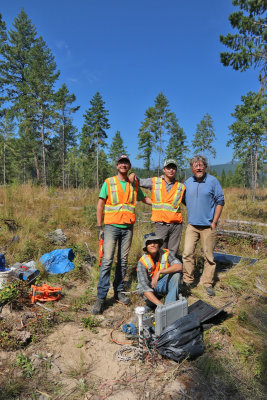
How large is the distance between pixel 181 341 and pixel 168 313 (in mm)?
292

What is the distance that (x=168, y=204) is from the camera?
3697mm

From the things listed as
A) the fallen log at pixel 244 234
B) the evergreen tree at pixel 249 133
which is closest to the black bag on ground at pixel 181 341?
the fallen log at pixel 244 234

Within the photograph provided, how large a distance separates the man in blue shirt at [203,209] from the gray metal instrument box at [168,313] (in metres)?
1.29

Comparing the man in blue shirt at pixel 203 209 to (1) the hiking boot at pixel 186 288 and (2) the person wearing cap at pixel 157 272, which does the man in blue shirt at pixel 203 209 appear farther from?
(2) the person wearing cap at pixel 157 272

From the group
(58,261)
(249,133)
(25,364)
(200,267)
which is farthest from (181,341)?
(249,133)

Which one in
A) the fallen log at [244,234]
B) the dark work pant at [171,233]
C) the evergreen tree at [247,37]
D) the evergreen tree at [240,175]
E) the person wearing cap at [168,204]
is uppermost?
the evergreen tree at [247,37]

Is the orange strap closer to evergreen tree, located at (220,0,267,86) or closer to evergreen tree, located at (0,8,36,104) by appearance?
evergreen tree, located at (220,0,267,86)

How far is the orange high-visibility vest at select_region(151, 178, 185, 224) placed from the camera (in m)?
3.68

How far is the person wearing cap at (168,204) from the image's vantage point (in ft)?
12.1

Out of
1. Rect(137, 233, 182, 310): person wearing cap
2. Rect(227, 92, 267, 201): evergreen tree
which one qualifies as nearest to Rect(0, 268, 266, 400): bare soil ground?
Rect(137, 233, 182, 310): person wearing cap

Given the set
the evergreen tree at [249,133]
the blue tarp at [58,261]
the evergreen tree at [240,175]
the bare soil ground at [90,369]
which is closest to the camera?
the bare soil ground at [90,369]

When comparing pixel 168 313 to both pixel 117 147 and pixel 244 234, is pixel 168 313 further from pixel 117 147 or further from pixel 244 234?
pixel 117 147

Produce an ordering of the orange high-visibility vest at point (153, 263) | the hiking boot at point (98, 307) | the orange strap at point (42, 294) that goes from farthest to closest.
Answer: the orange strap at point (42, 294) → the hiking boot at point (98, 307) → the orange high-visibility vest at point (153, 263)

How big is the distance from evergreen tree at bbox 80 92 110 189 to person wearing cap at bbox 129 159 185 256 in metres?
21.5
